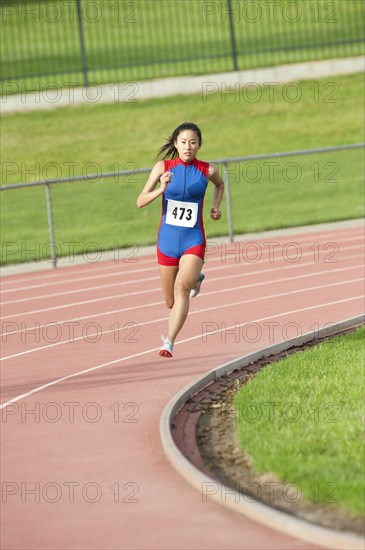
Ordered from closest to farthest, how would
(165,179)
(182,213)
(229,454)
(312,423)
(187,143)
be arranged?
1. (229,454)
2. (312,423)
3. (165,179)
4. (187,143)
5. (182,213)

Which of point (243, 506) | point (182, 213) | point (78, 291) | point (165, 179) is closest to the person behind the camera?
point (243, 506)

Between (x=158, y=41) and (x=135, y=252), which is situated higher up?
(x=158, y=41)

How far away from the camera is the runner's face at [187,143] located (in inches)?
402

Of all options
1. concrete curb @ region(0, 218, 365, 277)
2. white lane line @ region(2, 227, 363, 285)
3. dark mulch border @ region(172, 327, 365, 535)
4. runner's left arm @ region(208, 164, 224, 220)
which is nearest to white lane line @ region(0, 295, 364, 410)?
dark mulch border @ region(172, 327, 365, 535)

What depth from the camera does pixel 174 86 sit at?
1377 inches

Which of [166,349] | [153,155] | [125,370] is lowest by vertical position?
[125,370]

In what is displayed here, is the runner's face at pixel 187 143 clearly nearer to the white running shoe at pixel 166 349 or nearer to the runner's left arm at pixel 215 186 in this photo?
the runner's left arm at pixel 215 186

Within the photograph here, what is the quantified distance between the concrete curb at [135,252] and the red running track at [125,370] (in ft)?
1.54

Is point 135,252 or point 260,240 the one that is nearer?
point 135,252

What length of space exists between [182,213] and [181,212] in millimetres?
12

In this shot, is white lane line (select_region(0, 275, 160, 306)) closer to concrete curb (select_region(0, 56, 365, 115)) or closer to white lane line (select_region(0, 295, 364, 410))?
white lane line (select_region(0, 295, 364, 410))

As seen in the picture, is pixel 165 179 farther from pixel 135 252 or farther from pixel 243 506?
pixel 135 252

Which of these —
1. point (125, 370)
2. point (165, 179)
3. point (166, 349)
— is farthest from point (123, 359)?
point (165, 179)

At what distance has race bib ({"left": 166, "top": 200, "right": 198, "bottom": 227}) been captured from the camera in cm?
1044
